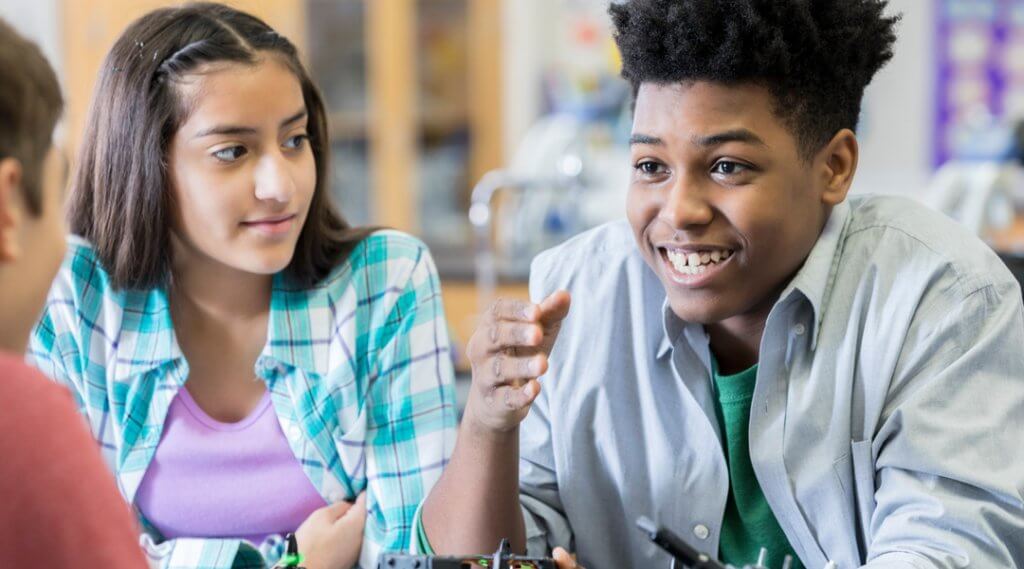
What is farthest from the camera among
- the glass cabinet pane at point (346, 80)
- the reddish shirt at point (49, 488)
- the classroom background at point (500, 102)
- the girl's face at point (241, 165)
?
the glass cabinet pane at point (346, 80)

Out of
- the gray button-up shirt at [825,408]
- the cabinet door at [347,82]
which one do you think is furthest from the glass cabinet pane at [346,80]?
the gray button-up shirt at [825,408]

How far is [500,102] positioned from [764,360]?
12.5ft

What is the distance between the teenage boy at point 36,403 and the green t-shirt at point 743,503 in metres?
0.67

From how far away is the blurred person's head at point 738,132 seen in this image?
117 cm

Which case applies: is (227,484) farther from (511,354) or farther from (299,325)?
(511,354)

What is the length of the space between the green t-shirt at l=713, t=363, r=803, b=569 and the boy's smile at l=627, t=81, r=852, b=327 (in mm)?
95

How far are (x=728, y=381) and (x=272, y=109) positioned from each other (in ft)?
2.12

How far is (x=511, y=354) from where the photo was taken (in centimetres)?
111

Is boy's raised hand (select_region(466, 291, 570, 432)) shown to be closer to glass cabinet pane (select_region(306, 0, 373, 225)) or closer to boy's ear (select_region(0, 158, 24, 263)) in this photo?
boy's ear (select_region(0, 158, 24, 263))

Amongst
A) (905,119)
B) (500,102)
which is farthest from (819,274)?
(500,102)

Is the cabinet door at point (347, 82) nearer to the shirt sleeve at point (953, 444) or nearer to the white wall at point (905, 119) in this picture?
the white wall at point (905, 119)

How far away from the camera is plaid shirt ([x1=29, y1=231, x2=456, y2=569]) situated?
56.9 inches

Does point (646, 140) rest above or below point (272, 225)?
above

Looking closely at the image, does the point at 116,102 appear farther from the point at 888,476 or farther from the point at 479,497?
the point at 888,476
